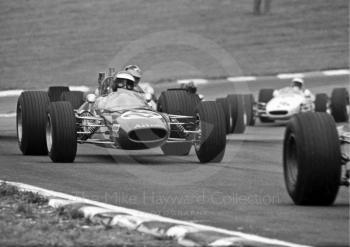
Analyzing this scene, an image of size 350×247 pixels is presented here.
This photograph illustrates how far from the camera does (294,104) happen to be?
73.7ft

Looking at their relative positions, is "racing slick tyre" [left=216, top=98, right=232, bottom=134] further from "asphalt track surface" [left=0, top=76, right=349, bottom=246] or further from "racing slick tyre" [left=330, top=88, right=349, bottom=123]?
"racing slick tyre" [left=330, top=88, right=349, bottom=123]

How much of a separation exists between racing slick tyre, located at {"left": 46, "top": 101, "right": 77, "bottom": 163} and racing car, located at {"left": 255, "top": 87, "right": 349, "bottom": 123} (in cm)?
1029

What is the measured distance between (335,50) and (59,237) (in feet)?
101

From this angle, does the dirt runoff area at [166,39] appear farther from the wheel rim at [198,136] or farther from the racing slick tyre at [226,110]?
the wheel rim at [198,136]

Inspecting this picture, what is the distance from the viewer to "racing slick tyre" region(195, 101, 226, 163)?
12.9 meters

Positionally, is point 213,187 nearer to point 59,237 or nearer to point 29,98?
point 59,237

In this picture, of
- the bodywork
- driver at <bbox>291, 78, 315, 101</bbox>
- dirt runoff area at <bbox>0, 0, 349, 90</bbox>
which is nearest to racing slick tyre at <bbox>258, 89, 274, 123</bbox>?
driver at <bbox>291, 78, 315, 101</bbox>

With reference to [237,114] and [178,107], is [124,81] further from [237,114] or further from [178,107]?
[237,114]

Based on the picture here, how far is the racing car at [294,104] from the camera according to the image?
A: 73.7 feet

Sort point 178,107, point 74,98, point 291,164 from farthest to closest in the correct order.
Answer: point 74,98, point 178,107, point 291,164

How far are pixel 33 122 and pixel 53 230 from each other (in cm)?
697

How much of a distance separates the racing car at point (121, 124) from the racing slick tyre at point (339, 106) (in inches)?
364

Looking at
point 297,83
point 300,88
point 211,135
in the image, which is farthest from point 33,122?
point 300,88

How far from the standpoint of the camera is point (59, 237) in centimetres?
659
